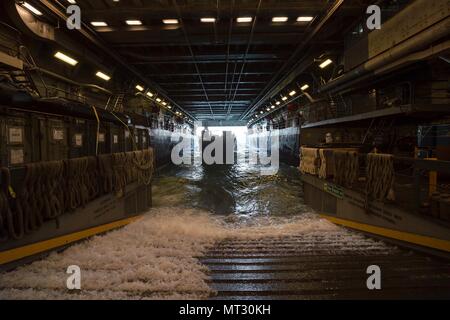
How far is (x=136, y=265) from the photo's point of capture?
10.3 feet

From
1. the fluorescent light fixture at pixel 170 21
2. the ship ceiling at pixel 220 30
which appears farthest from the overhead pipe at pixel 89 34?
the fluorescent light fixture at pixel 170 21

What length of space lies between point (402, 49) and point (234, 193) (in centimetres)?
760

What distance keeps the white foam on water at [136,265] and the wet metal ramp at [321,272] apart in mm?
168

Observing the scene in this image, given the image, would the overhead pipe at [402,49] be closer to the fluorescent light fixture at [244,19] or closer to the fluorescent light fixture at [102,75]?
the fluorescent light fixture at [244,19]

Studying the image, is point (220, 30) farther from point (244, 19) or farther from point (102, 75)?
point (102, 75)

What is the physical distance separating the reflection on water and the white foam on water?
3.34 meters

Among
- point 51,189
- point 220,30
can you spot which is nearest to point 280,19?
point 220,30

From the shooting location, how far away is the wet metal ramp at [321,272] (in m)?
2.55

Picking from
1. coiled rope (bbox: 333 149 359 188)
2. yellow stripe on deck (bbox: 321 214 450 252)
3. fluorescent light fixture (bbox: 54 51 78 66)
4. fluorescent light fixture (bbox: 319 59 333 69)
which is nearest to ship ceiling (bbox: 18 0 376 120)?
fluorescent light fixture (bbox: 319 59 333 69)

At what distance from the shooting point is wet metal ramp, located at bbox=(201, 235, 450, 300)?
2.55 m

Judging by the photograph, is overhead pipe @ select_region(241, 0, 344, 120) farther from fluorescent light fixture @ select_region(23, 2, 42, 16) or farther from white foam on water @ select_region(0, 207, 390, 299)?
fluorescent light fixture @ select_region(23, 2, 42, 16)

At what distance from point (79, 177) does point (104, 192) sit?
0.97m
